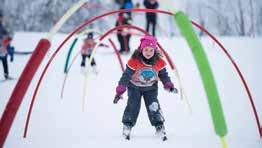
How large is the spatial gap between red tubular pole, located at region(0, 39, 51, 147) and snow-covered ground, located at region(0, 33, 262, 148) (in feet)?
3.85

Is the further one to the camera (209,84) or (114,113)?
(114,113)

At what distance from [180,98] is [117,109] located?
4.64ft

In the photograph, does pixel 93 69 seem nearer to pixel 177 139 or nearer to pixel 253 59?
pixel 253 59

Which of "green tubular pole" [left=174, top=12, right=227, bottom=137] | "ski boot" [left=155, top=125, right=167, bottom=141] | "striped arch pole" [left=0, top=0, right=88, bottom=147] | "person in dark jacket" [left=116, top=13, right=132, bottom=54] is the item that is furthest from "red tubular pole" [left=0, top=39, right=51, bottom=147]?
"person in dark jacket" [left=116, top=13, right=132, bottom=54]

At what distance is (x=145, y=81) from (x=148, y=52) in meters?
0.37

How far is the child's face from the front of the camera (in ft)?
14.8

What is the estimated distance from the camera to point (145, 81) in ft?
15.5

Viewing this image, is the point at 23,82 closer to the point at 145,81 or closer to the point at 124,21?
the point at 145,81

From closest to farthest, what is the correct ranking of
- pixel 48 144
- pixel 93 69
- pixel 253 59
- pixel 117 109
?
pixel 48 144
pixel 117 109
pixel 93 69
pixel 253 59

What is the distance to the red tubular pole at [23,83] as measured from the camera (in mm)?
3254

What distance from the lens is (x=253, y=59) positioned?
1138 centimetres

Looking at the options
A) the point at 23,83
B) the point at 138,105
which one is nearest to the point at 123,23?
the point at 138,105

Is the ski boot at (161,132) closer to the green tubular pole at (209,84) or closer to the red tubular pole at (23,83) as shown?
the green tubular pole at (209,84)

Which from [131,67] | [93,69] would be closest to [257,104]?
[131,67]
